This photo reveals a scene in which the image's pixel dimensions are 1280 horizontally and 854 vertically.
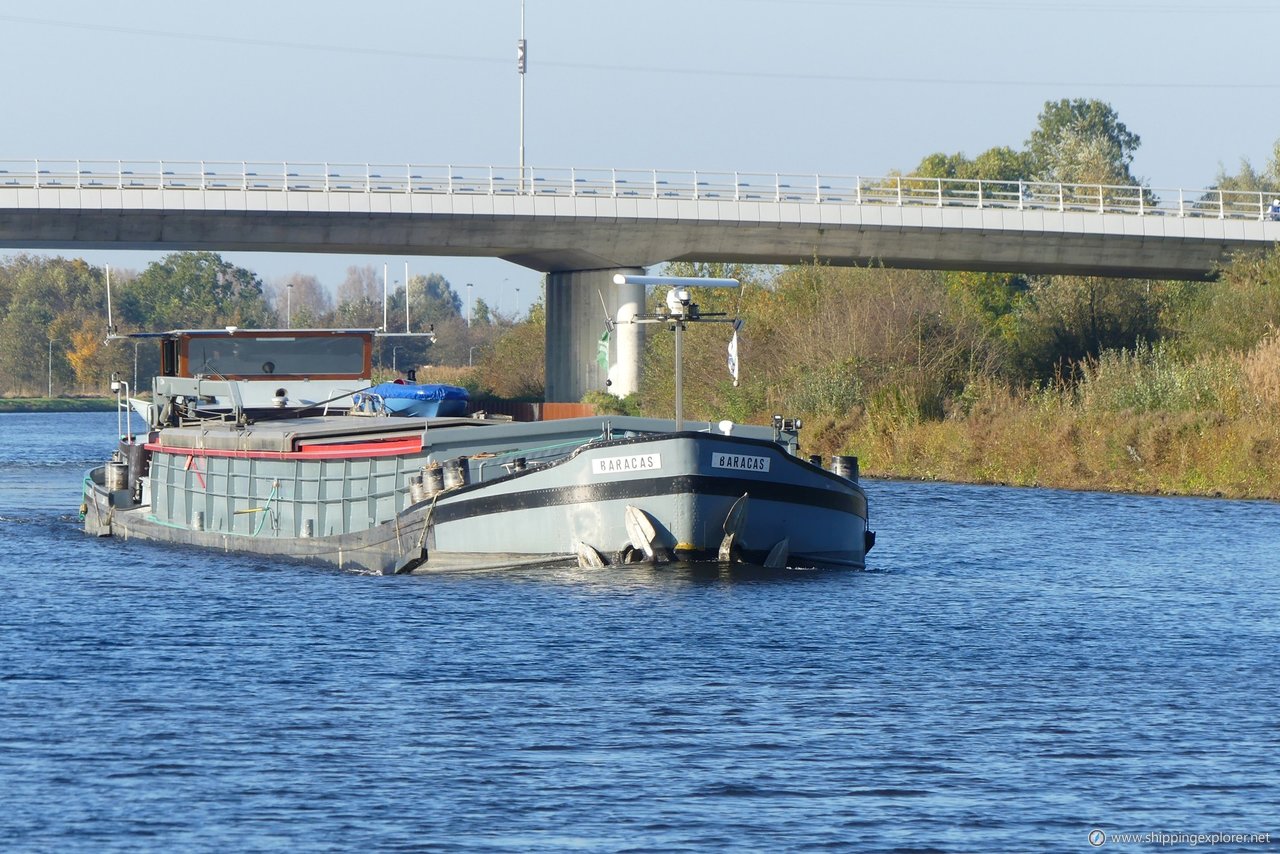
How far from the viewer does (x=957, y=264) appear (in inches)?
2894

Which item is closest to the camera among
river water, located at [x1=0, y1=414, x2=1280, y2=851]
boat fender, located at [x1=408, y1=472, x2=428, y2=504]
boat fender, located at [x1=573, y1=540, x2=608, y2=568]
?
river water, located at [x1=0, y1=414, x2=1280, y2=851]

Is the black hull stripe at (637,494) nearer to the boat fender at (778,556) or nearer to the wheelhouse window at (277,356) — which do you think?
the boat fender at (778,556)

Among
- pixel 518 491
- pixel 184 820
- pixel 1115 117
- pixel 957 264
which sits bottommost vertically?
pixel 184 820

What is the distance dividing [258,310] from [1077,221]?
124 meters

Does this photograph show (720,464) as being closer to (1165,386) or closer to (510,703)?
(510,703)

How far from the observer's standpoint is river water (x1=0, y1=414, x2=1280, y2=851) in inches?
569

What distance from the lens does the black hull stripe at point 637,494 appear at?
1019 inches

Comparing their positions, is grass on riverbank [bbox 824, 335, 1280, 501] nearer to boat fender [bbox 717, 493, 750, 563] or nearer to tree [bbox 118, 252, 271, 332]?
boat fender [bbox 717, 493, 750, 563]

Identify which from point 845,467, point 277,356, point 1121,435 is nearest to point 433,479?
point 845,467

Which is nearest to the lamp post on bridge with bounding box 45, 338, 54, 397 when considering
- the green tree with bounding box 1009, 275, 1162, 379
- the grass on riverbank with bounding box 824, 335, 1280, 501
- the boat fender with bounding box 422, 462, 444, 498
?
the green tree with bounding box 1009, 275, 1162, 379

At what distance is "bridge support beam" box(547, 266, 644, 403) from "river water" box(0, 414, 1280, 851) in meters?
40.2

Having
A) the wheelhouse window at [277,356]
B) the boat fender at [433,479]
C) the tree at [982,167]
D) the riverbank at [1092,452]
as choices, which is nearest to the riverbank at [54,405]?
the tree at [982,167]

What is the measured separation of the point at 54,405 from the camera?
147m

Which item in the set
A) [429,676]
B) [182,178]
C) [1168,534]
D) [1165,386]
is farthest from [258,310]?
[429,676]
